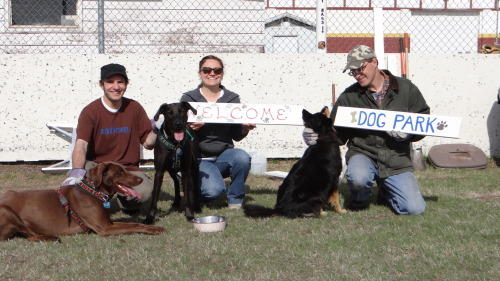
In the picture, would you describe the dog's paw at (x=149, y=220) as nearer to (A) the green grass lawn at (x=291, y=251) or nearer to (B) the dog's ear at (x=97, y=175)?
(A) the green grass lawn at (x=291, y=251)

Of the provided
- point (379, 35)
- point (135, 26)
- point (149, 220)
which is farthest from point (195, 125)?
point (135, 26)

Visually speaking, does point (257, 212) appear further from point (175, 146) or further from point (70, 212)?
point (70, 212)

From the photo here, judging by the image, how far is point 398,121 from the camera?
5406mm

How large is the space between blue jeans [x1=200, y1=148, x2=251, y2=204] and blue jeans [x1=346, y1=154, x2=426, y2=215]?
37.9 inches

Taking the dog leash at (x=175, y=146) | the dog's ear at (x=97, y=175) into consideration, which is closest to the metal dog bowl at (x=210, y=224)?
the dog leash at (x=175, y=146)

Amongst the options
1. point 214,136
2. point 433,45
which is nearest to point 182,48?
point 214,136

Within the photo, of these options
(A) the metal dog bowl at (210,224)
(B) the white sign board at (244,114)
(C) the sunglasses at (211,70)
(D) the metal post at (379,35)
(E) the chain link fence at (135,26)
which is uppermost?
(E) the chain link fence at (135,26)

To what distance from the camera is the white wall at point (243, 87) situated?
26.5 ft

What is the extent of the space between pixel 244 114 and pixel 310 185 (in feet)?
3.48

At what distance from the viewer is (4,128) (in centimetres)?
805

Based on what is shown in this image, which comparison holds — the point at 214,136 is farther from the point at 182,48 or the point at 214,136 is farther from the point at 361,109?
the point at 182,48

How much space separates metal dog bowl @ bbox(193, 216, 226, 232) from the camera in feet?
15.7

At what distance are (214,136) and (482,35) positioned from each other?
1544 cm

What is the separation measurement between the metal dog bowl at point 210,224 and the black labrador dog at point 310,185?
403 millimetres
